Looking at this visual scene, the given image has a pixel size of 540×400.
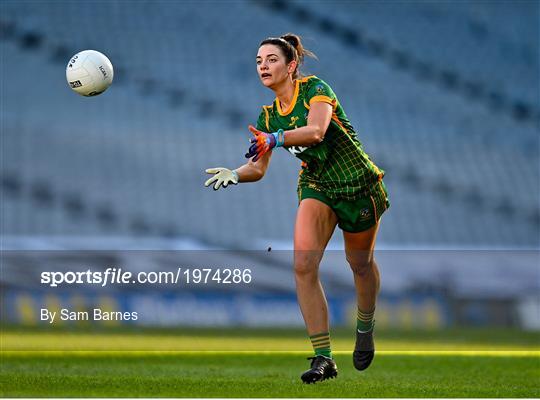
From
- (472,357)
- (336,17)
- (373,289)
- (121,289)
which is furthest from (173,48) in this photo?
(373,289)

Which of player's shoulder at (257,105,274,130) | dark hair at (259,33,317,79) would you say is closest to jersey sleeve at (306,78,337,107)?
dark hair at (259,33,317,79)

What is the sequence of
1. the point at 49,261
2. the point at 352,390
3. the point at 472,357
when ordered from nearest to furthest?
the point at 352,390, the point at 472,357, the point at 49,261

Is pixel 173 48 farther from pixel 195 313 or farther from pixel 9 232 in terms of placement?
pixel 195 313

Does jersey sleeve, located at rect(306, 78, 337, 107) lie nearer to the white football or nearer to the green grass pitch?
the green grass pitch

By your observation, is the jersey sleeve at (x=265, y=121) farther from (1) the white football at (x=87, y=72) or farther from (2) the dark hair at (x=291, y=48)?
(1) the white football at (x=87, y=72)

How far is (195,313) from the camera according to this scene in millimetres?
17875

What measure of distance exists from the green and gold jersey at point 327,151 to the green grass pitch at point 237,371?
134 centimetres

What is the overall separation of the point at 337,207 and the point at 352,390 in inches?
48.5

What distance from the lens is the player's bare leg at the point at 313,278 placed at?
6293 mm

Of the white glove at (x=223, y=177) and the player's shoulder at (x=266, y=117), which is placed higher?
the player's shoulder at (x=266, y=117)

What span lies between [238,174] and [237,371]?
82.2 inches

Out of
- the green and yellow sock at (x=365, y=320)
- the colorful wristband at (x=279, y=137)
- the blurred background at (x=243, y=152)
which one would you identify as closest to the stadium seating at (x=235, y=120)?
the blurred background at (x=243, y=152)

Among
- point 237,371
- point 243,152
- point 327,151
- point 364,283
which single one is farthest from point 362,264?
point 243,152

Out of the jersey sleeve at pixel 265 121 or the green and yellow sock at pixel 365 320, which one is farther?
the green and yellow sock at pixel 365 320
